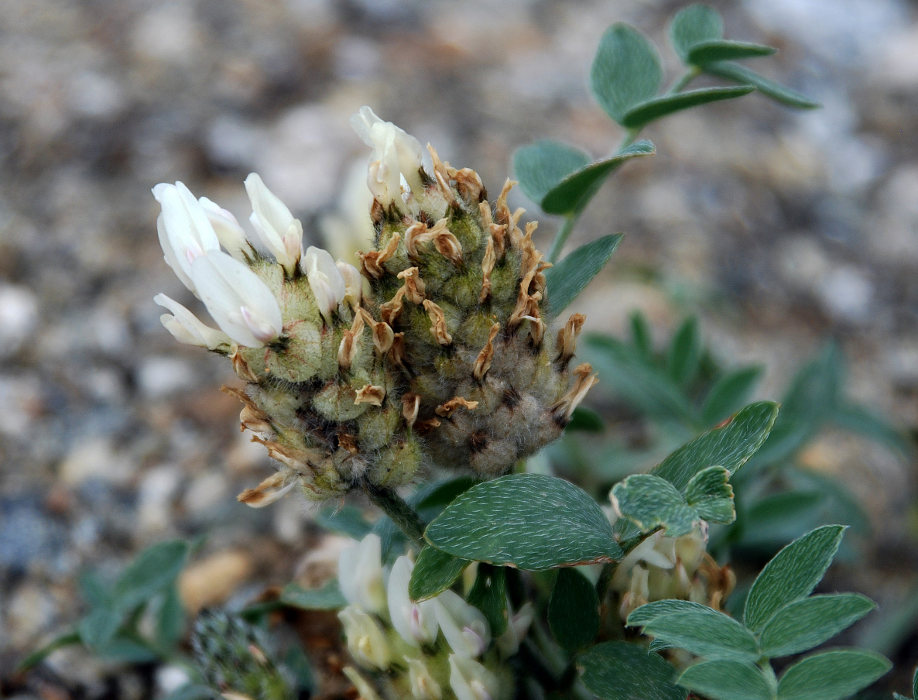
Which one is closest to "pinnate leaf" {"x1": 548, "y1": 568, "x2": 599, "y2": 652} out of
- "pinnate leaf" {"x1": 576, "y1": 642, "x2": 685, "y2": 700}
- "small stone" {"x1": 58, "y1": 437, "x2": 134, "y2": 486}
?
"pinnate leaf" {"x1": 576, "y1": 642, "x2": 685, "y2": 700}

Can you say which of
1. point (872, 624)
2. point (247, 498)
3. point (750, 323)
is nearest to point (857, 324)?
point (750, 323)

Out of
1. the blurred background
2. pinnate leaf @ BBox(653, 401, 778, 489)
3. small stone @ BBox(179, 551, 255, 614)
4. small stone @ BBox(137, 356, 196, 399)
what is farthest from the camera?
small stone @ BBox(137, 356, 196, 399)

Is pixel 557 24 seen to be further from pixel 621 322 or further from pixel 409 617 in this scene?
pixel 409 617

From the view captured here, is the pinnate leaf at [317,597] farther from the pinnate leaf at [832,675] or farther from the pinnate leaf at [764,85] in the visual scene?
the pinnate leaf at [764,85]

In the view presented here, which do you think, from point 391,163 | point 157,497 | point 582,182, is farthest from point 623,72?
point 157,497

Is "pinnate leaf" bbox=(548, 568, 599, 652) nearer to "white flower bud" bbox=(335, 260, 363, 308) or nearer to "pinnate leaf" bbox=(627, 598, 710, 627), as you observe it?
"pinnate leaf" bbox=(627, 598, 710, 627)

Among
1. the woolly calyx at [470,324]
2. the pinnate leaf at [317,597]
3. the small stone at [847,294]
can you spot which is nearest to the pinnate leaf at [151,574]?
the pinnate leaf at [317,597]
